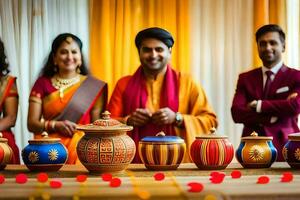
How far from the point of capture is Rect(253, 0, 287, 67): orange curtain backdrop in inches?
153

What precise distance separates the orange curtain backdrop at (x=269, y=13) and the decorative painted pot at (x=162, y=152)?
89.4 inches

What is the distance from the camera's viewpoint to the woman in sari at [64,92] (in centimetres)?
304

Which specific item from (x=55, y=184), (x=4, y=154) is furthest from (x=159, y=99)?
(x=55, y=184)

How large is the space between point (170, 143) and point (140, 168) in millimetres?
194

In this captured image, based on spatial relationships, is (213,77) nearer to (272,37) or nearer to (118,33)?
(118,33)

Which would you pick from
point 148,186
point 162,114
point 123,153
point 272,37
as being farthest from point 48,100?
point 148,186

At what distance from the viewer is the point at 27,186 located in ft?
4.60

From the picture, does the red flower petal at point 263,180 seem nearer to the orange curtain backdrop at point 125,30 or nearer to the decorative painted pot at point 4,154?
the decorative painted pot at point 4,154

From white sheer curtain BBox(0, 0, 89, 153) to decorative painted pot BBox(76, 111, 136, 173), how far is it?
234 centimetres

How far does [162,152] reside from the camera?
1.77 m

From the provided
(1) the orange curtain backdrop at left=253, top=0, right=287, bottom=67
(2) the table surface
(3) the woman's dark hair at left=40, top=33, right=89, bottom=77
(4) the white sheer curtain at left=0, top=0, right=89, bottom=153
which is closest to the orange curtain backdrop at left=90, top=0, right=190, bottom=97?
(4) the white sheer curtain at left=0, top=0, right=89, bottom=153

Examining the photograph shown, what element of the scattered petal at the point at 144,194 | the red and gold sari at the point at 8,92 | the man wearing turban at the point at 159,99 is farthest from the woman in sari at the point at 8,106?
the scattered petal at the point at 144,194

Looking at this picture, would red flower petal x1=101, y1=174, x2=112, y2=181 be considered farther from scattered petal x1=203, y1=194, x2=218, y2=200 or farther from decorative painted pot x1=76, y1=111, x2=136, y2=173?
scattered petal x1=203, y1=194, x2=218, y2=200

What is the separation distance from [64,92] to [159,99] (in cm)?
55
